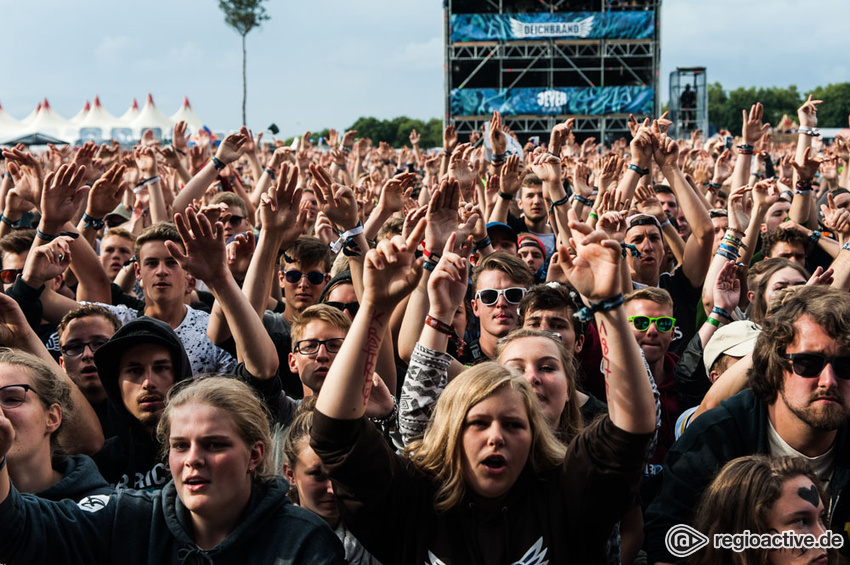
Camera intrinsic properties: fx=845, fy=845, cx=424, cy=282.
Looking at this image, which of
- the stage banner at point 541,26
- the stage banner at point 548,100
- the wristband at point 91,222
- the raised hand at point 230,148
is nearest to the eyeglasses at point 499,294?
the wristband at point 91,222

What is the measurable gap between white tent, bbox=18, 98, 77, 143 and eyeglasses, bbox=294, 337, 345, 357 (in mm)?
39583

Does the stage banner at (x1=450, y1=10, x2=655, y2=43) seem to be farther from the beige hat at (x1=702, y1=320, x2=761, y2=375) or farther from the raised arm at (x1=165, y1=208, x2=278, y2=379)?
the raised arm at (x1=165, y1=208, x2=278, y2=379)

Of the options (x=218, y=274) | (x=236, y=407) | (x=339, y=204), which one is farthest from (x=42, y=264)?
(x=236, y=407)

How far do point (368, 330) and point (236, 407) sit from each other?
1.81ft

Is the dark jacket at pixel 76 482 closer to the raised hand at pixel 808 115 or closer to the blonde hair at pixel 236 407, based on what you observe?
the blonde hair at pixel 236 407

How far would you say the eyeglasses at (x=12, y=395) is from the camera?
273 cm

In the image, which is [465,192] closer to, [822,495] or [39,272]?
[39,272]

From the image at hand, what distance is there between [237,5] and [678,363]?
133ft

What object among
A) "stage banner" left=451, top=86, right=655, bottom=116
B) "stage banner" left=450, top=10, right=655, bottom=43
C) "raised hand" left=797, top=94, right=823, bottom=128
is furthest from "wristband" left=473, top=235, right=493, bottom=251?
"stage banner" left=450, top=10, right=655, bottom=43

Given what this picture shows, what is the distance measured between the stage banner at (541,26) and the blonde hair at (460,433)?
2419 cm

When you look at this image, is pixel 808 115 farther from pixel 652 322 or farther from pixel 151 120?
pixel 151 120

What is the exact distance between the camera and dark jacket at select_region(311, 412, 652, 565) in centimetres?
228

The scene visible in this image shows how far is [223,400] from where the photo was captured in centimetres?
262

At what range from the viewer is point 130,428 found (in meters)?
3.28
